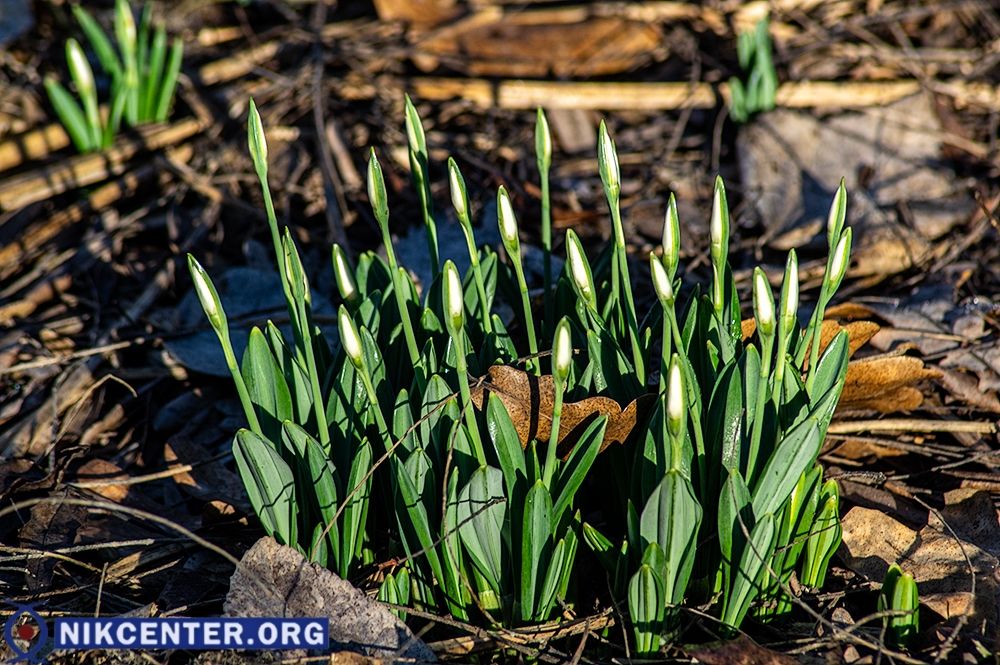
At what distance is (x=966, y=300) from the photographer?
3.07 m

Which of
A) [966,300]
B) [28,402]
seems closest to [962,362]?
[966,300]

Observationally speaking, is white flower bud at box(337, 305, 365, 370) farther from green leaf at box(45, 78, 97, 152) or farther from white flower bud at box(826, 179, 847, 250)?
green leaf at box(45, 78, 97, 152)

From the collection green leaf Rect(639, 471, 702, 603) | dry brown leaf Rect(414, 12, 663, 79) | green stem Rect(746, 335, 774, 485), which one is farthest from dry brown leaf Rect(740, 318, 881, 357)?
dry brown leaf Rect(414, 12, 663, 79)

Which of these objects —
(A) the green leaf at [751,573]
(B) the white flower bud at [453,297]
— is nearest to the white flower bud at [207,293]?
(B) the white flower bud at [453,297]

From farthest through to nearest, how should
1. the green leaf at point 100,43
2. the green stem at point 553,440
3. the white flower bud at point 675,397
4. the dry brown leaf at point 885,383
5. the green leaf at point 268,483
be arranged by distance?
1. the green leaf at point 100,43
2. the dry brown leaf at point 885,383
3. the green leaf at point 268,483
4. the green stem at point 553,440
5. the white flower bud at point 675,397

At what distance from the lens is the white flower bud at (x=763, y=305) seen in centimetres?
181

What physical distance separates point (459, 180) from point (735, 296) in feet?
2.35

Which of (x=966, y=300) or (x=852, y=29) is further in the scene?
(x=852, y=29)

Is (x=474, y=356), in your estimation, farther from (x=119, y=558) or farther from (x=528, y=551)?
(x=119, y=558)

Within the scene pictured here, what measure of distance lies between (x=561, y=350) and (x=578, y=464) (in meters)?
0.30

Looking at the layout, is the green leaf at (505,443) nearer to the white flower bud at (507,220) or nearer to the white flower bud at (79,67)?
the white flower bud at (507,220)

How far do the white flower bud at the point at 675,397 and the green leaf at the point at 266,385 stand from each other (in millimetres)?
892

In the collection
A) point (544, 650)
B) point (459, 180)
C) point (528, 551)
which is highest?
point (459, 180)

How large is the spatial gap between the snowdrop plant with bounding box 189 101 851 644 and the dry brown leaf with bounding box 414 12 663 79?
253 cm
